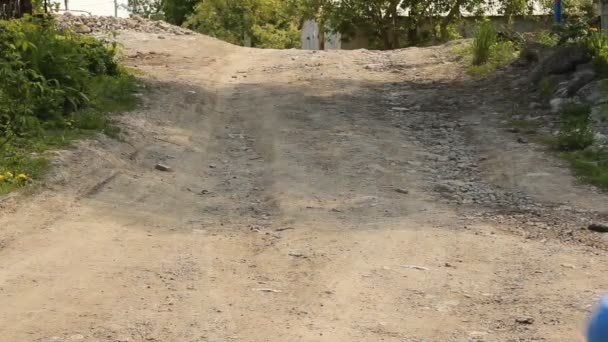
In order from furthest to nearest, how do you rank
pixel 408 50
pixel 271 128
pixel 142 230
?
1. pixel 408 50
2. pixel 271 128
3. pixel 142 230

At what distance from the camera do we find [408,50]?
731 inches

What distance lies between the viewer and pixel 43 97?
8.91 m

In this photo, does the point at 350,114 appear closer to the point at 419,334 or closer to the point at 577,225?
the point at 577,225

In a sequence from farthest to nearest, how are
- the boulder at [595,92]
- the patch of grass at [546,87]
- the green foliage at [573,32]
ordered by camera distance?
the green foliage at [573,32] → the patch of grass at [546,87] → the boulder at [595,92]

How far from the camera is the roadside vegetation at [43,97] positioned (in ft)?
25.4

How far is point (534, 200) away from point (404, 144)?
2.51 meters

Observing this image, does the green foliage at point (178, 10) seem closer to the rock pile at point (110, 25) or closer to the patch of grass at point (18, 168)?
the rock pile at point (110, 25)

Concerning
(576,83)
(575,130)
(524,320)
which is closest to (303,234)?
(524,320)

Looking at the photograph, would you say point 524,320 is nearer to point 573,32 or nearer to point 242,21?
point 573,32

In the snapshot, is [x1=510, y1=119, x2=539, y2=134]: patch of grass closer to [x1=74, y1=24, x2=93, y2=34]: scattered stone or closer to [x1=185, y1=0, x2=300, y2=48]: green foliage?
[x1=74, y1=24, x2=93, y2=34]: scattered stone

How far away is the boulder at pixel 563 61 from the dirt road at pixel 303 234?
120 centimetres

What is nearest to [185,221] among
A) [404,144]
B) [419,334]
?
[419,334]

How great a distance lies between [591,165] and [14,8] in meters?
9.98

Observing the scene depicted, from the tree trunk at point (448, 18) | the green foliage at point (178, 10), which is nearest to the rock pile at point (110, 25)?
the tree trunk at point (448, 18)
